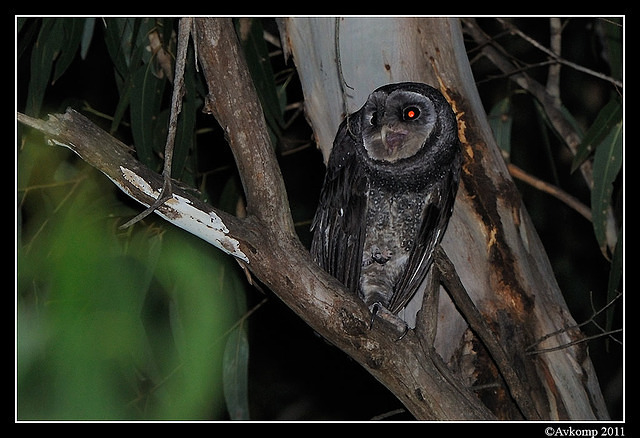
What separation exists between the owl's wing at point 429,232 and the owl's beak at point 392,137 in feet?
0.45

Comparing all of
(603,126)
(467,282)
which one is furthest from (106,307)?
(603,126)

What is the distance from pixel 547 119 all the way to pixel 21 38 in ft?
5.72

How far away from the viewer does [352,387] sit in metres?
2.96

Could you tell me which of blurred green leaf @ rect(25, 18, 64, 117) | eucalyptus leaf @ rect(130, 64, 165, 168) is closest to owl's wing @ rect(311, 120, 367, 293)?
eucalyptus leaf @ rect(130, 64, 165, 168)

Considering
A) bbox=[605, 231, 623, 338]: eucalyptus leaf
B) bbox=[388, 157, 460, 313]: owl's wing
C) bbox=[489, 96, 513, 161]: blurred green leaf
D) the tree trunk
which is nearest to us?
the tree trunk

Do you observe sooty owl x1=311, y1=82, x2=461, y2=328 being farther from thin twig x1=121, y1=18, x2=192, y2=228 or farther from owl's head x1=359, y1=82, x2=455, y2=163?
thin twig x1=121, y1=18, x2=192, y2=228

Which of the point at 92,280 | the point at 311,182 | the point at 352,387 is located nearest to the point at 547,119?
the point at 311,182

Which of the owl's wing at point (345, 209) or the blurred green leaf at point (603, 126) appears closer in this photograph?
the owl's wing at point (345, 209)

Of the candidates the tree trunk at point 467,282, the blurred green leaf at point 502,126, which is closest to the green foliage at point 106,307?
the tree trunk at point 467,282

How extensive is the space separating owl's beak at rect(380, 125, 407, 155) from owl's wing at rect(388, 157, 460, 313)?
0.45 feet

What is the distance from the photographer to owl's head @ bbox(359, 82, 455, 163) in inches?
64.9

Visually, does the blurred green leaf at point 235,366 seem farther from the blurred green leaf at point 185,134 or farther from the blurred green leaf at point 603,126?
the blurred green leaf at point 603,126

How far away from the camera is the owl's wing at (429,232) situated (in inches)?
69.1
